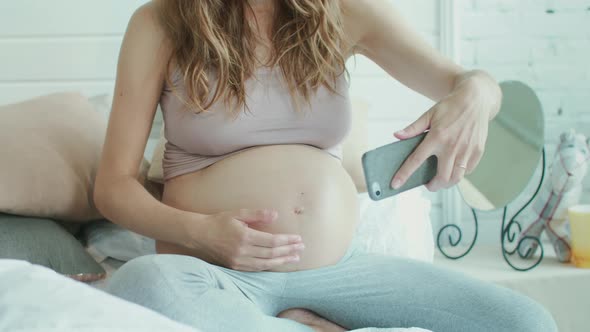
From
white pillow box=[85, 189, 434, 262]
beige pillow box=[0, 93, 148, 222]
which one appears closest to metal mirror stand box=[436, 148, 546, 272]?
white pillow box=[85, 189, 434, 262]

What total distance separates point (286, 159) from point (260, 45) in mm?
246

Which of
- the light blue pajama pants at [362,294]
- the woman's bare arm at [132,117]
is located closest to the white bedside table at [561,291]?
the light blue pajama pants at [362,294]

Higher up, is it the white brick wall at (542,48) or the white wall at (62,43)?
the white brick wall at (542,48)

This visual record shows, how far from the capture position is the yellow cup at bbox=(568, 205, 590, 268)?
5.80ft

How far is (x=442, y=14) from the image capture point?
2043 mm

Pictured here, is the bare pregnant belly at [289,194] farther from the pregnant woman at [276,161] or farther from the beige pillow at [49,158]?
the beige pillow at [49,158]

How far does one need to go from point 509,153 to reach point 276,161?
2.96 ft

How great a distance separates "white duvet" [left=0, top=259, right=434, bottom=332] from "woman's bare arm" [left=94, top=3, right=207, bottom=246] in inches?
21.5

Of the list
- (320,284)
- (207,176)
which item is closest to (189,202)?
(207,176)

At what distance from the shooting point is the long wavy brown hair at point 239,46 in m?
1.27

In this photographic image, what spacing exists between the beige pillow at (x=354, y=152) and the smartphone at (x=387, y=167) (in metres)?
0.62

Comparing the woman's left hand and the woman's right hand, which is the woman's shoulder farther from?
the woman's left hand

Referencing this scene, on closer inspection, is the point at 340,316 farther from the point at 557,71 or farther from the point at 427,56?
the point at 557,71

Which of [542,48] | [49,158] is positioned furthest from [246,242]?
[542,48]
